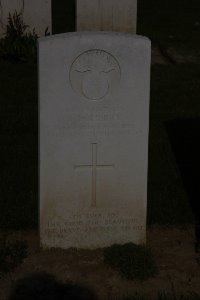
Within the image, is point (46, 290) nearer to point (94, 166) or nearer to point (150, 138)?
point (94, 166)

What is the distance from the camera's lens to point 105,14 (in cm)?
1291

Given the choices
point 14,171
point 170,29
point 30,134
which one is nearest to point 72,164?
point 14,171

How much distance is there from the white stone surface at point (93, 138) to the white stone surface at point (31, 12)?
→ 24.9 feet

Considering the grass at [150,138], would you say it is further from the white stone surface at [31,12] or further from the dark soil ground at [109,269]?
the white stone surface at [31,12]

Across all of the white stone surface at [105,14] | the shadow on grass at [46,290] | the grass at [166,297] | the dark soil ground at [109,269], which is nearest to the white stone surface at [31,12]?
the white stone surface at [105,14]

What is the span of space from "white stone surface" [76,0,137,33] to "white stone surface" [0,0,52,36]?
1.98 ft

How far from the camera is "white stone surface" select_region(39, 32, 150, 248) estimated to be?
505 centimetres

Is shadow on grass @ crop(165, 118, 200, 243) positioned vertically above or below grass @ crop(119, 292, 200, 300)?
above

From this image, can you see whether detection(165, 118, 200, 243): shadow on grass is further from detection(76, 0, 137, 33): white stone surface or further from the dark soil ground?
detection(76, 0, 137, 33): white stone surface

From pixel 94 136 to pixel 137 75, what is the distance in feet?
1.66

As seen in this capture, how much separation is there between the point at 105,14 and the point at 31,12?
1283 millimetres

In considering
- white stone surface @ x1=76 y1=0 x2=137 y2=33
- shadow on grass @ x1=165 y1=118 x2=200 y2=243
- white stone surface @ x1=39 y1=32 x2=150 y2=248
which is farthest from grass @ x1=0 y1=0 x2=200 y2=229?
white stone surface @ x1=76 y1=0 x2=137 y2=33

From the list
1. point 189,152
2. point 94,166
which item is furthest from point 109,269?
point 189,152

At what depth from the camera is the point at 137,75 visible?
513 cm
